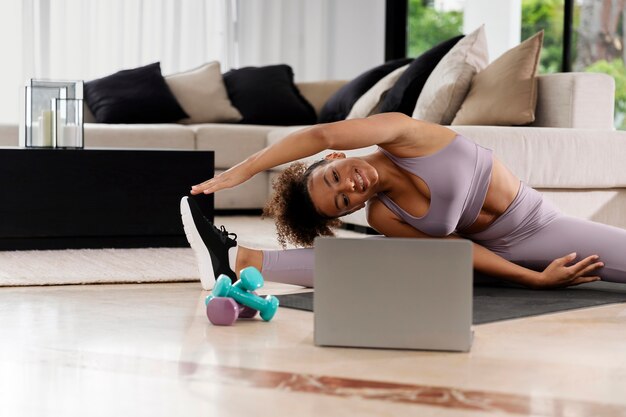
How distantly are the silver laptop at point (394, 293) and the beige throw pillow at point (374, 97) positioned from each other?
2891 mm

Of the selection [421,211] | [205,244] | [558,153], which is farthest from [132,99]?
[421,211]

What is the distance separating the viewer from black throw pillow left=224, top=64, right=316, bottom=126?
19.2 ft

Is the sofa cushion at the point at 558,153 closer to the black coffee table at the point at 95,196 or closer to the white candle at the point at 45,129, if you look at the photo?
the black coffee table at the point at 95,196

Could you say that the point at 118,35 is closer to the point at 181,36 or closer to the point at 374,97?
the point at 181,36

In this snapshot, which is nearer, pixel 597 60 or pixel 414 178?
pixel 414 178

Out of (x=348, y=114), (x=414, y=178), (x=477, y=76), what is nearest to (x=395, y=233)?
(x=414, y=178)

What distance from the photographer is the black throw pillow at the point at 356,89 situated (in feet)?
17.2

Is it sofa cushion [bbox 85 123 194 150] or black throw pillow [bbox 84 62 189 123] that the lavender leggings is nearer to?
sofa cushion [bbox 85 123 194 150]

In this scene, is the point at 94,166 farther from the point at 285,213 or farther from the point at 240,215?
the point at 240,215

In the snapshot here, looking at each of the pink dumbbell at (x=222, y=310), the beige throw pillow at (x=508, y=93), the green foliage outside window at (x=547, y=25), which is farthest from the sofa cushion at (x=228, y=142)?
the pink dumbbell at (x=222, y=310)

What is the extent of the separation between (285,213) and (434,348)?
0.85m

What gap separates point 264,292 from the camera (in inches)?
109

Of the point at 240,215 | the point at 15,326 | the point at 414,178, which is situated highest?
the point at 414,178

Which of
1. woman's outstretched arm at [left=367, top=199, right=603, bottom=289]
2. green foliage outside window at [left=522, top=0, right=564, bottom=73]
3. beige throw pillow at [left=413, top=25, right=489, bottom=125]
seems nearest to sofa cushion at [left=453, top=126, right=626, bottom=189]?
beige throw pillow at [left=413, top=25, right=489, bottom=125]
